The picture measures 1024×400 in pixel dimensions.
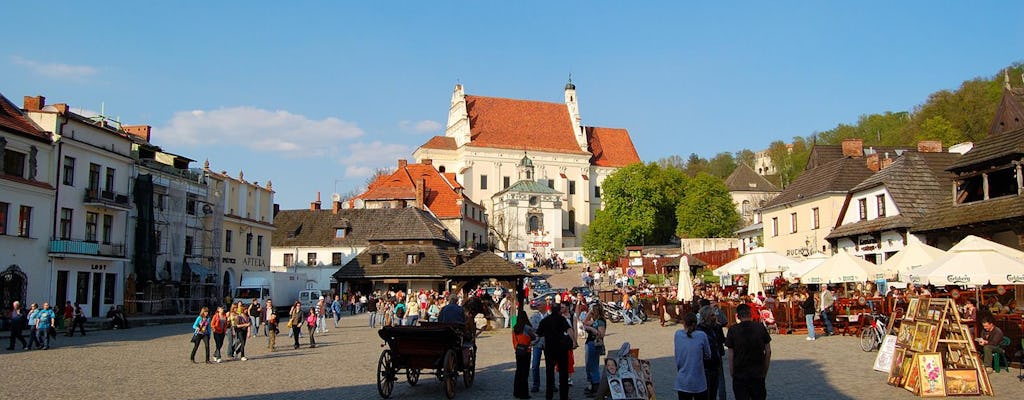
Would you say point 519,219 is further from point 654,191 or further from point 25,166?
point 25,166

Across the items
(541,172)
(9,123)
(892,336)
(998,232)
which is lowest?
(892,336)

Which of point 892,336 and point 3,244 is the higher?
point 3,244

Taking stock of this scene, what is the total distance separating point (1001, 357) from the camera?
50.9ft

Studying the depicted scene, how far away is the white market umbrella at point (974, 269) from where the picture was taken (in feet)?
59.4

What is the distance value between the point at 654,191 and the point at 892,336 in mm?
78743

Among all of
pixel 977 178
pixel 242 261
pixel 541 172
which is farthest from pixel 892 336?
pixel 541 172

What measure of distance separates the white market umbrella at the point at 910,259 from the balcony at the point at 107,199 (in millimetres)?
32709

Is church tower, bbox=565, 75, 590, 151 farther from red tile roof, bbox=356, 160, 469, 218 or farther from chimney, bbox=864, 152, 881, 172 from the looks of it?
chimney, bbox=864, 152, 881, 172

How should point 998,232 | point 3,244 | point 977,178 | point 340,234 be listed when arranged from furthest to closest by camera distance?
point 340,234, point 3,244, point 977,178, point 998,232

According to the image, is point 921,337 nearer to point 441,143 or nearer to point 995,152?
point 995,152

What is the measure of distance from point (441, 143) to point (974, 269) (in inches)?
3587

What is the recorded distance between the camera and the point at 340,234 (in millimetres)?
63188

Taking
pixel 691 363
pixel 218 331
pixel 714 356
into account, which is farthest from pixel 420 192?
pixel 691 363

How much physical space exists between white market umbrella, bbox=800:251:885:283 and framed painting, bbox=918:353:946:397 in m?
11.2
